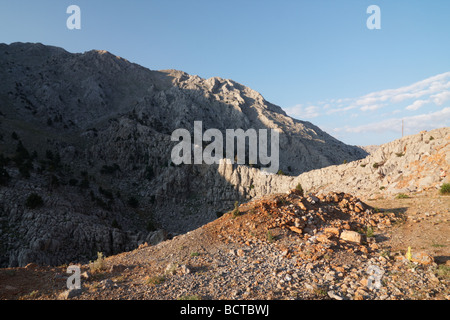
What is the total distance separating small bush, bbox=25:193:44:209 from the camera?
26219mm

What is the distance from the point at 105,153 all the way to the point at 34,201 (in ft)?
90.8

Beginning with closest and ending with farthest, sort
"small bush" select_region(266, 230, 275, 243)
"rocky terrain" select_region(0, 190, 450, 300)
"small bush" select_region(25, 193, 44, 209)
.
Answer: "rocky terrain" select_region(0, 190, 450, 300) → "small bush" select_region(266, 230, 275, 243) → "small bush" select_region(25, 193, 44, 209)

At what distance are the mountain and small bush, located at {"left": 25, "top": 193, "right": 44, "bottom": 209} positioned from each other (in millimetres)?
103

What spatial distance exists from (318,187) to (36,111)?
68.7 metres

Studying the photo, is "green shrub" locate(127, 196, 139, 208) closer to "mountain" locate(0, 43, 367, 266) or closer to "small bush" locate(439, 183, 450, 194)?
"mountain" locate(0, 43, 367, 266)

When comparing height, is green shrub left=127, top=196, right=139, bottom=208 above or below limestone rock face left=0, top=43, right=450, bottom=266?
below

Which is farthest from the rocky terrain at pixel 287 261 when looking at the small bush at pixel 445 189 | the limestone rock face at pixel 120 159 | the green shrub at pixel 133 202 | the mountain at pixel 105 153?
the green shrub at pixel 133 202

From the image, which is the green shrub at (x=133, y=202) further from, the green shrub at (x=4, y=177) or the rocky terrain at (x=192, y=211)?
the green shrub at (x=4, y=177)

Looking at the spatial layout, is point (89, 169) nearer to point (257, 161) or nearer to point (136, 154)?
point (136, 154)

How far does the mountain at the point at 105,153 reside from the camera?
26.1 metres

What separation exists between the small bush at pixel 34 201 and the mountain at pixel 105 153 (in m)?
0.10

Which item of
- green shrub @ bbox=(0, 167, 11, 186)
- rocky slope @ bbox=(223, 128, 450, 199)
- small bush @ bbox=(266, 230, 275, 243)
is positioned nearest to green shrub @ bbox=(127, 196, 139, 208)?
green shrub @ bbox=(0, 167, 11, 186)
